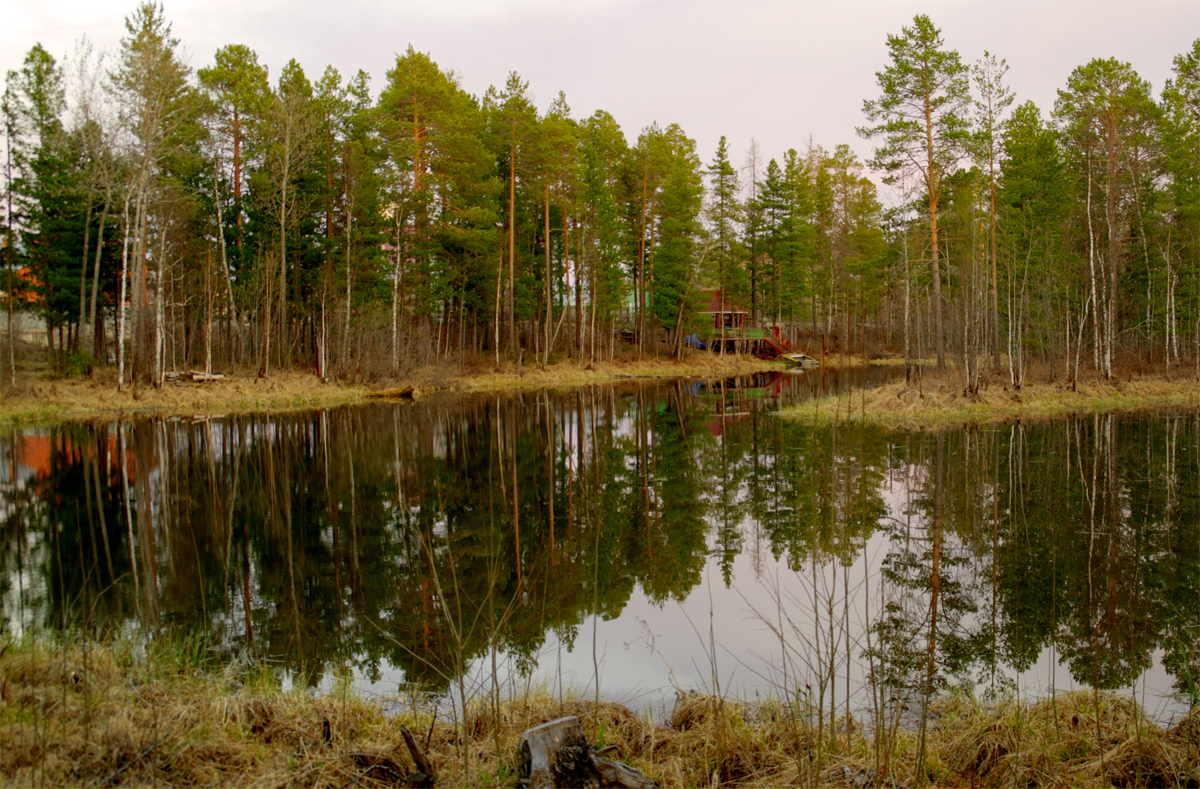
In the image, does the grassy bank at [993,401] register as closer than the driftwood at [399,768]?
No

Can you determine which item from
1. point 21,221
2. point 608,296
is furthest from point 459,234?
point 21,221

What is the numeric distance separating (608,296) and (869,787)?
38126 millimetres

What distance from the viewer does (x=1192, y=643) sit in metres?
5.45

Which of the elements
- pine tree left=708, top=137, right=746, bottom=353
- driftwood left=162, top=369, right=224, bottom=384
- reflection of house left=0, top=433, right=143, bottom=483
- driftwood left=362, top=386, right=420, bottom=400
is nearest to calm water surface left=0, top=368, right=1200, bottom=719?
reflection of house left=0, top=433, right=143, bottom=483

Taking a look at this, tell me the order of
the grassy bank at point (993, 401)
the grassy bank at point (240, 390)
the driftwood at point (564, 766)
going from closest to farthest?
the driftwood at point (564, 766), the grassy bank at point (993, 401), the grassy bank at point (240, 390)

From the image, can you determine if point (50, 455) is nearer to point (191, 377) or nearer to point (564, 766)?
point (191, 377)

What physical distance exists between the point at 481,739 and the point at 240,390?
2443 centimetres

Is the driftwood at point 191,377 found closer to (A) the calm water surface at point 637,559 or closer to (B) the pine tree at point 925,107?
(A) the calm water surface at point 637,559

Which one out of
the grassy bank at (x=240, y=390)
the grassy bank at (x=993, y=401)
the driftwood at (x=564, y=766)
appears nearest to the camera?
the driftwood at (x=564, y=766)

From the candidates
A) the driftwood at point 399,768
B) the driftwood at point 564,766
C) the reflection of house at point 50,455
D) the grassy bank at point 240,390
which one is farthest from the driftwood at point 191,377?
the driftwood at point 564,766

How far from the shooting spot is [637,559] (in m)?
7.98

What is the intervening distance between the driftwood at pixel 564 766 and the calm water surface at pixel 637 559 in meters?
0.49

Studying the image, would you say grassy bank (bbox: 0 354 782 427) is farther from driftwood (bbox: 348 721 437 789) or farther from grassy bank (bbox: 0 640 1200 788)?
driftwood (bbox: 348 721 437 789)

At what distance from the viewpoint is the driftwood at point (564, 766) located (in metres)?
3.14
